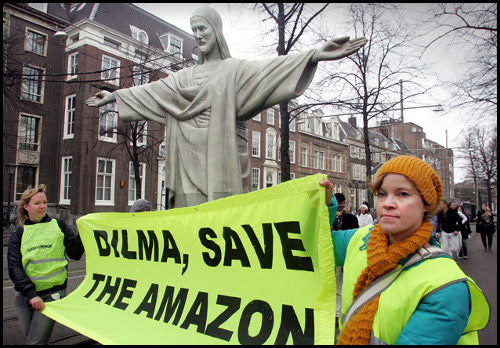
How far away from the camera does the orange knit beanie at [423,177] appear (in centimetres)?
156

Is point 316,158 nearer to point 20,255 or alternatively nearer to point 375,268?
point 20,255

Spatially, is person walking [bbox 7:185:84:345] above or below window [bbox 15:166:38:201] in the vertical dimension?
below

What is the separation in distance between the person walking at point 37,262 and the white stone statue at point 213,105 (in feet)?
3.89

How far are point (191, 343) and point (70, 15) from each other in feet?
102

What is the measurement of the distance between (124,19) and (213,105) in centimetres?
2815

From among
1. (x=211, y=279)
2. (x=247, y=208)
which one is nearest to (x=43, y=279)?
(x=211, y=279)

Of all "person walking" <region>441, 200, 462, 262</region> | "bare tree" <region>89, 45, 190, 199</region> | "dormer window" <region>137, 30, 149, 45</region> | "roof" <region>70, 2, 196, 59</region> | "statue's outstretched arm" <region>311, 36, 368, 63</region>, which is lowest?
"person walking" <region>441, 200, 462, 262</region>

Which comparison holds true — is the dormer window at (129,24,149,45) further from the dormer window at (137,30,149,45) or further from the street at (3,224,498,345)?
the street at (3,224,498,345)

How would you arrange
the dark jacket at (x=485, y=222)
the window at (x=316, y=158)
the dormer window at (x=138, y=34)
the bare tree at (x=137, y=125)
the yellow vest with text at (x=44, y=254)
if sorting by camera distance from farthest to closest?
the window at (x=316, y=158)
the dormer window at (x=138, y=34)
the dark jacket at (x=485, y=222)
the bare tree at (x=137, y=125)
the yellow vest with text at (x=44, y=254)

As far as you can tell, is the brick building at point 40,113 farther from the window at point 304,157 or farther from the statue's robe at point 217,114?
the window at point 304,157

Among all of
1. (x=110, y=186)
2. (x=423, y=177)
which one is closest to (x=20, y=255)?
(x=423, y=177)

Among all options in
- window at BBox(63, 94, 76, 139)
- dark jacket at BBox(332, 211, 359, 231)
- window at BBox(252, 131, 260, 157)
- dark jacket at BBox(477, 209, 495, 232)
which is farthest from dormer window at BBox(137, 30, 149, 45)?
dark jacket at BBox(332, 211, 359, 231)

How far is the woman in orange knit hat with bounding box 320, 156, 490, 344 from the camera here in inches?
53.4

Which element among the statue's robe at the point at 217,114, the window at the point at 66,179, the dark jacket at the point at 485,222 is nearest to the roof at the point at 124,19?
the window at the point at 66,179
